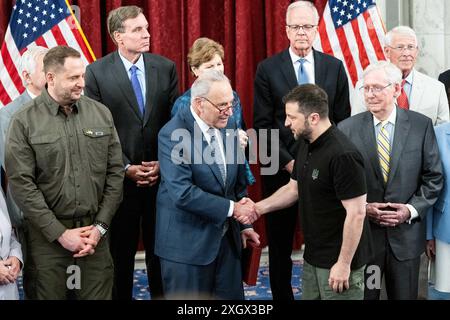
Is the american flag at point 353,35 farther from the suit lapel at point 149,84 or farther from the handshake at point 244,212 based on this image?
the handshake at point 244,212

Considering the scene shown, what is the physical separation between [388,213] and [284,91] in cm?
122

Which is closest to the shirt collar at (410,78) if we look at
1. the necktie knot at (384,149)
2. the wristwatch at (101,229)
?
the necktie knot at (384,149)

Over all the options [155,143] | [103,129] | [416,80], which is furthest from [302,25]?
[103,129]

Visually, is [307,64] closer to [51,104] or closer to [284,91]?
[284,91]

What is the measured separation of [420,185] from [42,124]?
2.10 m

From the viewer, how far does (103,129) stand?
4.16m

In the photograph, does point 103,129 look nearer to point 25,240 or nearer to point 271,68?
point 25,240

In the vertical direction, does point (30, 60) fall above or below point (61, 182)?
above

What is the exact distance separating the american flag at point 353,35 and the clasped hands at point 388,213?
194cm

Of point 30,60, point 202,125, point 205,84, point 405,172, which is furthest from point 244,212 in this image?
point 30,60

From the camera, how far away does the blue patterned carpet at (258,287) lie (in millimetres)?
5424

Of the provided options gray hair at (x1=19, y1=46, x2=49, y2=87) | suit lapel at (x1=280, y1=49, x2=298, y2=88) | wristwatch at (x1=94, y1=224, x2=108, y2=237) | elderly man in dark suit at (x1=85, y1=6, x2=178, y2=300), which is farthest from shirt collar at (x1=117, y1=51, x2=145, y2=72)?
wristwatch at (x1=94, y1=224, x2=108, y2=237)

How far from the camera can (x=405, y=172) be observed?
13.6ft
